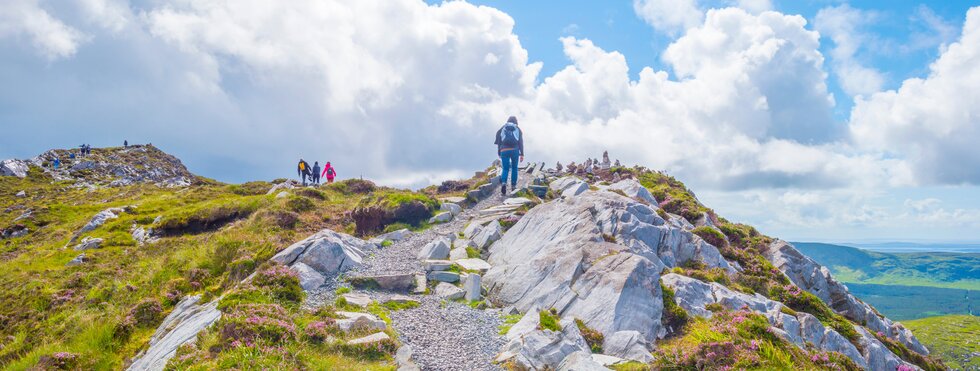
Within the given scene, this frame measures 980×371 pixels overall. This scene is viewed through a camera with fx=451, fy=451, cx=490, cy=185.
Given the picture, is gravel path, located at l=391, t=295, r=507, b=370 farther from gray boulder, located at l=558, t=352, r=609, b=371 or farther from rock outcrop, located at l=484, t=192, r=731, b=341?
rock outcrop, located at l=484, t=192, r=731, b=341

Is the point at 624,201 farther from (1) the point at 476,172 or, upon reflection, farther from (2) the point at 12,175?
(2) the point at 12,175

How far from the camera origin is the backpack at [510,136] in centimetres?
3022

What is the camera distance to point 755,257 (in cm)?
2614

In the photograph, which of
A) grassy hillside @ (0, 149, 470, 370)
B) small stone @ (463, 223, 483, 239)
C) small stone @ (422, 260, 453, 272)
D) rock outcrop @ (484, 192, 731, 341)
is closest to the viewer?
rock outcrop @ (484, 192, 731, 341)

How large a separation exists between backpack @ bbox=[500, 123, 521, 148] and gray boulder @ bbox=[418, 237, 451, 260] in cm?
1031

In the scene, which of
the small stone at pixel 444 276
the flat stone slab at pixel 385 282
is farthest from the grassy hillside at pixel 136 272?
the small stone at pixel 444 276

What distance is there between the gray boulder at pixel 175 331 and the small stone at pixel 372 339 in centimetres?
403

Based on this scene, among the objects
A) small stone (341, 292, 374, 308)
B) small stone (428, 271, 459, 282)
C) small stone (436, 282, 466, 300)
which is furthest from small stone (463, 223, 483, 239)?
small stone (341, 292, 374, 308)

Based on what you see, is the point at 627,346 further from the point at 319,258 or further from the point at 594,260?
the point at 319,258

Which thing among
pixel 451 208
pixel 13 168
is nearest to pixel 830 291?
pixel 451 208

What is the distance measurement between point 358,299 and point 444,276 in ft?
13.2

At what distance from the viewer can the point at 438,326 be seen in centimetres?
1451

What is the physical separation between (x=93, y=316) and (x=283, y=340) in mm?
12123

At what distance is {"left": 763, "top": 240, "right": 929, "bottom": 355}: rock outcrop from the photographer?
25.5 meters
